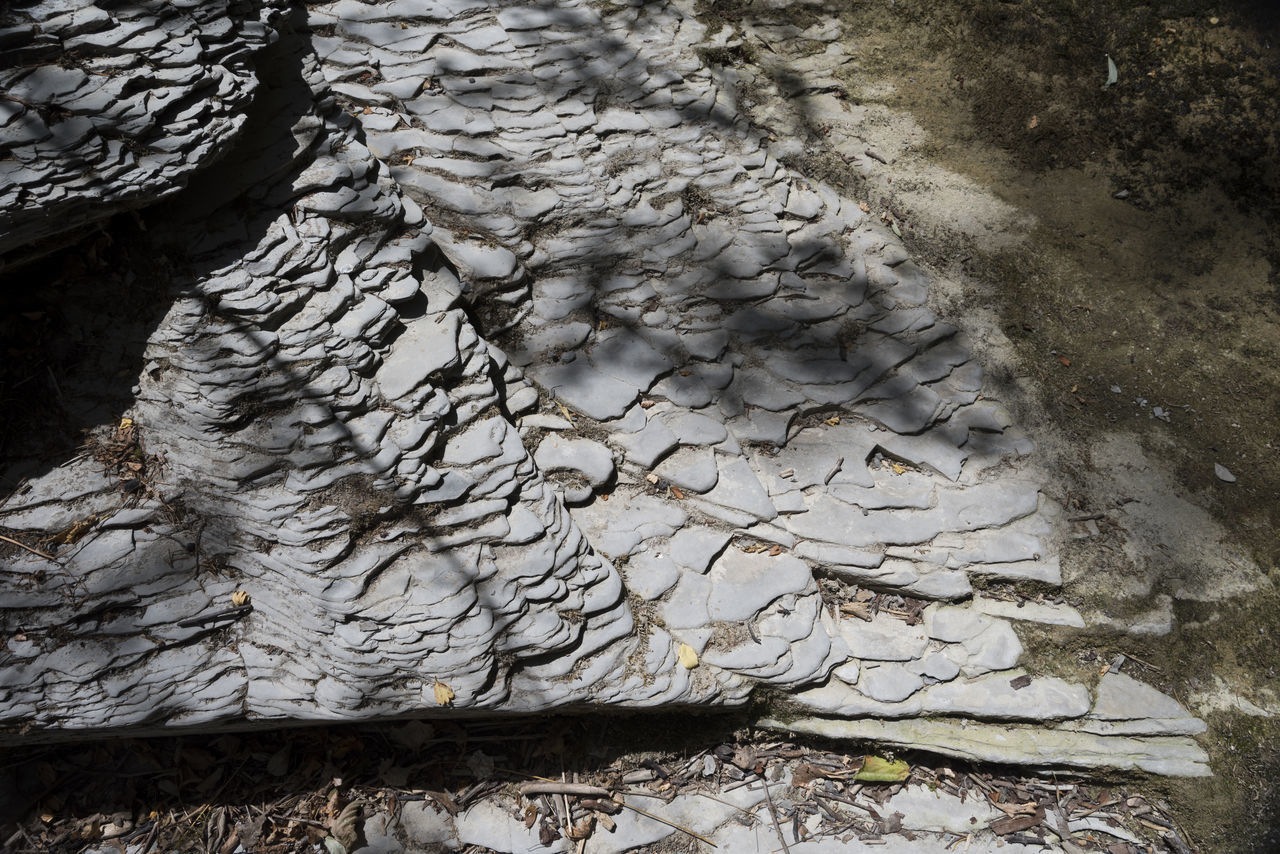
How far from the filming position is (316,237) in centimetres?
223

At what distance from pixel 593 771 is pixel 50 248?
2.21 meters

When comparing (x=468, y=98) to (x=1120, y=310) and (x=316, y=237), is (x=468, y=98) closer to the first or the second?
(x=316, y=237)

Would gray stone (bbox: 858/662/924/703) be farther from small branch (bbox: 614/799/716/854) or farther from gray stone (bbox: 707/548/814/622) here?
small branch (bbox: 614/799/716/854)

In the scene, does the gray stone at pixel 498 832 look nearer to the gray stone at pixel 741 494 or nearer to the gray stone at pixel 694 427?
the gray stone at pixel 741 494

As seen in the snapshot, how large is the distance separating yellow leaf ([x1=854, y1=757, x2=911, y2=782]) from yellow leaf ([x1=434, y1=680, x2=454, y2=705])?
1.41 m

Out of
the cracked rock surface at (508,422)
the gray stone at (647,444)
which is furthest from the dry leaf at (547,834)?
the gray stone at (647,444)

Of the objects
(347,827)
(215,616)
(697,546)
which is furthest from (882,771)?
(215,616)

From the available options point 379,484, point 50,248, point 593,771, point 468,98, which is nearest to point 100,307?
point 50,248

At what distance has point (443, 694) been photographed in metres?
2.23

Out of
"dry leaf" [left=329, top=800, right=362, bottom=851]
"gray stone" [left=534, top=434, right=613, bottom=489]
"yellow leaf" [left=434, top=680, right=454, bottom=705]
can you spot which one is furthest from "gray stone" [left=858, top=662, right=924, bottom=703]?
"dry leaf" [left=329, top=800, right=362, bottom=851]

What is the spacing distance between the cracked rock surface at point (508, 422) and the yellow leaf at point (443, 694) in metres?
0.03

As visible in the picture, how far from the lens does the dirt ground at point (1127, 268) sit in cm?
263

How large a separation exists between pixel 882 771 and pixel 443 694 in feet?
4.92

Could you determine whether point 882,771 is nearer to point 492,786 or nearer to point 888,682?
point 888,682
